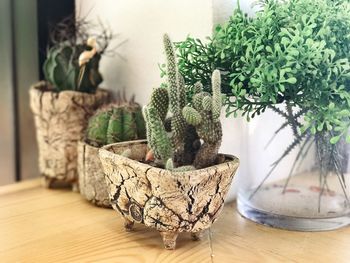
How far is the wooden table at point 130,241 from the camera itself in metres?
0.66

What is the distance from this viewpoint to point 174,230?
0.65 meters

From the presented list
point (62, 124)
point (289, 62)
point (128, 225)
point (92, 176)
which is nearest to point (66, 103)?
point (62, 124)

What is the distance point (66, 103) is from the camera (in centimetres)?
90

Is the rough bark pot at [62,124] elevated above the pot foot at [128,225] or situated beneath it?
elevated above

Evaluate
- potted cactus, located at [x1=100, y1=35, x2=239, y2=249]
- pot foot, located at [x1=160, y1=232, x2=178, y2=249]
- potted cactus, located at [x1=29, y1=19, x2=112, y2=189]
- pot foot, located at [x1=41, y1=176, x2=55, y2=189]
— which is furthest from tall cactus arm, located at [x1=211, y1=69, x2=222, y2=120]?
pot foot, located at [x1=41, y1=176, x2=55, y2=189]

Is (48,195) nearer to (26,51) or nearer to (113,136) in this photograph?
(113,136)

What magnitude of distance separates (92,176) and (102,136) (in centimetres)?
7

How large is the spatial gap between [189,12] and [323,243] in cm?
44

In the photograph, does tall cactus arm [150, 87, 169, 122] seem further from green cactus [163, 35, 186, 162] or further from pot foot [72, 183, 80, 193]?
pot foot [72, 183, 80, 193]

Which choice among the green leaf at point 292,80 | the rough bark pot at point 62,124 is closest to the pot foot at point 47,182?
the rough bark pot at point 62,124

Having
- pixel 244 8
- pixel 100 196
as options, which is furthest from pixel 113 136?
pixel 244 8

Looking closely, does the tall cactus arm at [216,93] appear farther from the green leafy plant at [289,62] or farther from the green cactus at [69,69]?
the green cactus at [69,69]

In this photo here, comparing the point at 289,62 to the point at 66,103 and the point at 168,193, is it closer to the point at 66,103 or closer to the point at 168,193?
the point at 168,193

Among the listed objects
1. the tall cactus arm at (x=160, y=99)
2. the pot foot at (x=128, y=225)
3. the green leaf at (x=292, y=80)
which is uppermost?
the green leaf at (x=292, y=80)
